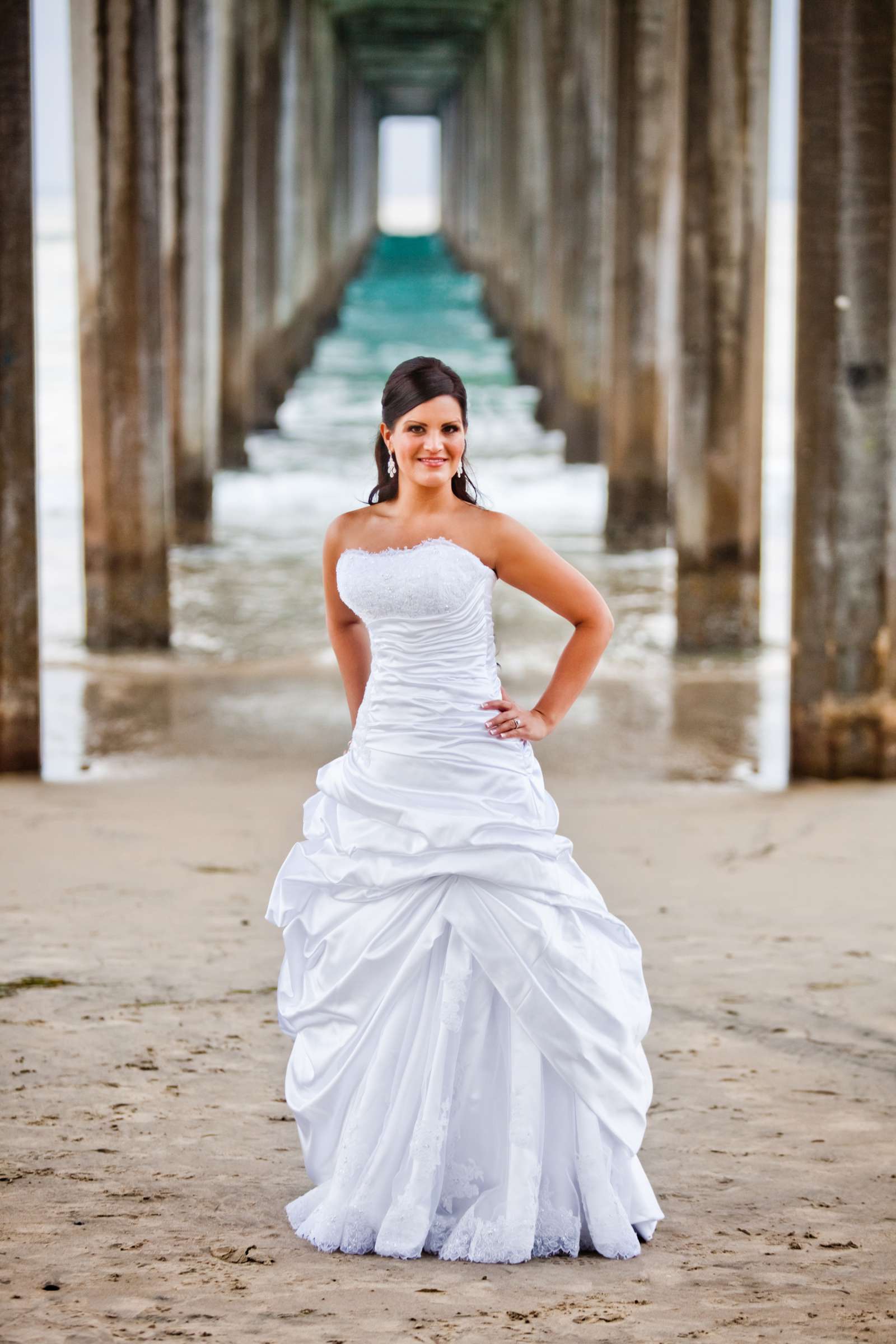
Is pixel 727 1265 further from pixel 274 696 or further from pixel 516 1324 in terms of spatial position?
pixel 274 696

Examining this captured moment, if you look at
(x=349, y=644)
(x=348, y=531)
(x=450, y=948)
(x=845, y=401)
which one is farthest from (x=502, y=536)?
(x=845, y=401)

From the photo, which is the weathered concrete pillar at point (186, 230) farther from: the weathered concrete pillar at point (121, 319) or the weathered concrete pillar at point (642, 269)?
the weathered concrete pillar at point (642, 269)

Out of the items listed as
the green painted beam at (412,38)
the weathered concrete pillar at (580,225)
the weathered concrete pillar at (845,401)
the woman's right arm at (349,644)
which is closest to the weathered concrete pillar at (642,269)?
the weathered concrete pillar at (580,225)

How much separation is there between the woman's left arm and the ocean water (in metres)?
0.18

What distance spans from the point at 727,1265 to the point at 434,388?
144cm

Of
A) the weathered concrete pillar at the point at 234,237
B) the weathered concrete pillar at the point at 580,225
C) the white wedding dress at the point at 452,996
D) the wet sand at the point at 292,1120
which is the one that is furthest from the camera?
the weathered concrete pillar at the point at 580,225

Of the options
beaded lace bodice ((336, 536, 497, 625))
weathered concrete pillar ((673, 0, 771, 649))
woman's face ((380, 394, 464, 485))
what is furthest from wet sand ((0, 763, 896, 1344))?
weathered concrete pillar ((673, 0, 771, 649))

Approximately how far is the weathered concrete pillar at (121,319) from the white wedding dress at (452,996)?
6101 mm

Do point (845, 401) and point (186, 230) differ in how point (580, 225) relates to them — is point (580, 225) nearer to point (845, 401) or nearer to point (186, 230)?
point (186, 230)

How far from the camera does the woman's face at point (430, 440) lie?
9.05 feet

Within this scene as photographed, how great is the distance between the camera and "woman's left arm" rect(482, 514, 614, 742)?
2793 mm

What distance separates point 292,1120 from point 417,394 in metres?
1.41

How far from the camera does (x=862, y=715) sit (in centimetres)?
630

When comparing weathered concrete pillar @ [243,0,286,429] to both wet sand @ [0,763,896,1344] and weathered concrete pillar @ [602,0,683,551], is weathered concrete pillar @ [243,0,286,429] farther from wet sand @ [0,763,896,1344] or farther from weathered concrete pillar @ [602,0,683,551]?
wet sand @ [0,763,896,1344]
